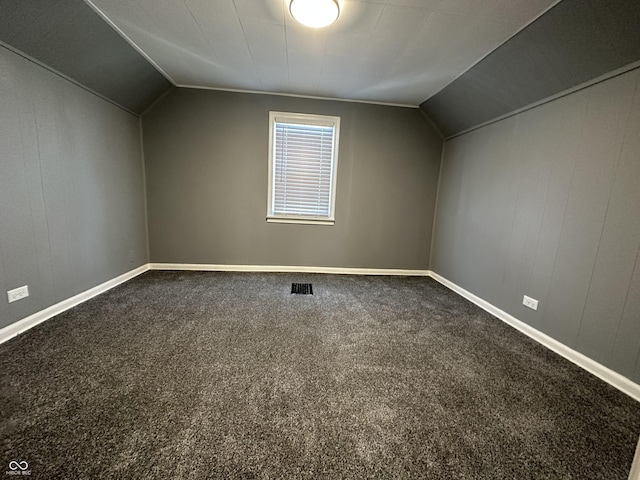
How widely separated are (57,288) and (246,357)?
204 cm

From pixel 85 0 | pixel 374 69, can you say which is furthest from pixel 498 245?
pixel 85 0

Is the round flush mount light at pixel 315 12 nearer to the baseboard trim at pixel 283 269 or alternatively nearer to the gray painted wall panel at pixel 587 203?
the gray painted wall panel at pixel 587 203

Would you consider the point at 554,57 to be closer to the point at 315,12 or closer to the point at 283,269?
the point at 315,12

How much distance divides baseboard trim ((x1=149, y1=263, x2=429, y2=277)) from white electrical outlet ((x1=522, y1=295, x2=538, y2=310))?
5.60 feet

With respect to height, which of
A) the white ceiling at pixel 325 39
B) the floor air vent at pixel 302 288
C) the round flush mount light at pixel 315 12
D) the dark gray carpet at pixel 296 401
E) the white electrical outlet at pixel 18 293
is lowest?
the floor air vent at pixel 302 288

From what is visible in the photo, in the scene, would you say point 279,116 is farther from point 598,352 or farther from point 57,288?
point 598,352

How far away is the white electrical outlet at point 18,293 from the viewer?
6.32 feet

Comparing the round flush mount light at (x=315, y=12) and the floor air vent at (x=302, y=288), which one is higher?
the round flush mount light at (x=315, y=12)

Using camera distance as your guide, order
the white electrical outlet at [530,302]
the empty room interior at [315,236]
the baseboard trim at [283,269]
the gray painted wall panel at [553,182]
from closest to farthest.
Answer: the empty room interior at [315,236]
the gray painted wall panel at [553,182]
the white electrical outlet at [530,302]
the baseboard trim at [283,269]

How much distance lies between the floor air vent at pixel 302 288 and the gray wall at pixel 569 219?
2.06 metres

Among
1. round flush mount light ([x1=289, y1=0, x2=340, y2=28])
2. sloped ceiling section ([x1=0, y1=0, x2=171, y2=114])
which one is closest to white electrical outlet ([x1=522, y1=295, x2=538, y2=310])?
round flush mount light ([x1=289, y1=0, x2=340, y2=28])

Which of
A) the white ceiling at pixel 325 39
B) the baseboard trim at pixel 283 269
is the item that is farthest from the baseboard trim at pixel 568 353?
the white ceiling at pixel 325 39

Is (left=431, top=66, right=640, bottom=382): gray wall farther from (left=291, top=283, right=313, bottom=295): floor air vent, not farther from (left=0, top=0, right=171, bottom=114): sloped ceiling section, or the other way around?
(left=0, top=0, right=171, bottom=114): sloped ceiling section

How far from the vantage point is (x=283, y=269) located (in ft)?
13.0
